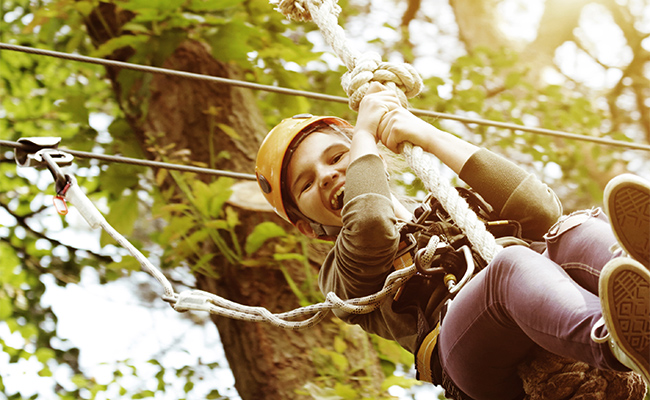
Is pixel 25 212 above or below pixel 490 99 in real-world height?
below

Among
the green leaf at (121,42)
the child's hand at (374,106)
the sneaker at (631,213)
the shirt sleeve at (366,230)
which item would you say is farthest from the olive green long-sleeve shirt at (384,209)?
the green leaf at (121,42)

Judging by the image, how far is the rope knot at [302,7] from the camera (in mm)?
2003

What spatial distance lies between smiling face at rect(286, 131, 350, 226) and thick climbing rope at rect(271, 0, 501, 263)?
123 millimetres

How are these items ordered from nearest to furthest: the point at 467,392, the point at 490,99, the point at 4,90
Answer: the point at 467,392 → the point at 4,90 → the point at 490,99

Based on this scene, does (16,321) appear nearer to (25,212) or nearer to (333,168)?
(25,212)

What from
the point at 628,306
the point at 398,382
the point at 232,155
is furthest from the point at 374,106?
the point at 232,155

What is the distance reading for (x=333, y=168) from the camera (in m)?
1.76

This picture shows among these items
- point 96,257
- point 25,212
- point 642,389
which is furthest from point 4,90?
point 642,389

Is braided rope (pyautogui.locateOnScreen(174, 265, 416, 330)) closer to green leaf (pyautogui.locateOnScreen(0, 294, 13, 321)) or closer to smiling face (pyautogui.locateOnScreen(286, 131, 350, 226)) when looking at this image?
smiling face (pyautogui.locateOnScreen(286, 131, 350, 226))

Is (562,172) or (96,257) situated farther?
(562,172)

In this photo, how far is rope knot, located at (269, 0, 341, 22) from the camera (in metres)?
2.00

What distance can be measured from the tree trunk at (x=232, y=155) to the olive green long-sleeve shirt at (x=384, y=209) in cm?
118

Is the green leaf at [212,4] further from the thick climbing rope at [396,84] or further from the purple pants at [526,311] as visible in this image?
the purple pants at [526,311]

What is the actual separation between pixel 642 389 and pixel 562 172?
310 cm
